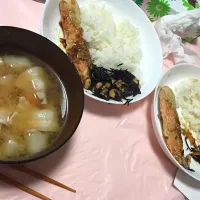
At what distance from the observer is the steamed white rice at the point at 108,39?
191 centimetres

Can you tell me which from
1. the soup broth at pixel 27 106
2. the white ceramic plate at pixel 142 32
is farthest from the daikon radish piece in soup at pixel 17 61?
the white ceramic plate at pixel 142 32

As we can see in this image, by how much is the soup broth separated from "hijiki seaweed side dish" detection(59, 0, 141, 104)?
285 mm

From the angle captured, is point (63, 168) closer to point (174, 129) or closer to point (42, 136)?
point (42, 136)

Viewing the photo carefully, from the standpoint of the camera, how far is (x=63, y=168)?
1.56 m

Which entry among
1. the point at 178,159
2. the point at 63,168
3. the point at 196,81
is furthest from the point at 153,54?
the point at 63,168

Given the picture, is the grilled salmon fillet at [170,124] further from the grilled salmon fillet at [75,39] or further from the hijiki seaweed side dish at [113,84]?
the grilled salmon fillet at [75,39]

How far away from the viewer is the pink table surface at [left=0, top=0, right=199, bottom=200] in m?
1.53

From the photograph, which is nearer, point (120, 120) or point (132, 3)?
point (120, 120)

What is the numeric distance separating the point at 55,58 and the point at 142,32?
0.81 m

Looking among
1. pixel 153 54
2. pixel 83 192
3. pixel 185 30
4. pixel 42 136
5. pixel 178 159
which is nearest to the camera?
pixel 42 136

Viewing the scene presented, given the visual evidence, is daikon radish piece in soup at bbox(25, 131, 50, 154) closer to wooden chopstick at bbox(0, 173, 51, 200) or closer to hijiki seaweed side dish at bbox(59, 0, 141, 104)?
wooden chopstick at bbox(0, 173, 51, 200)

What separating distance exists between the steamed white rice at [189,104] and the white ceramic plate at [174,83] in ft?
0.14

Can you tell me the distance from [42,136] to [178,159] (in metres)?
0.75

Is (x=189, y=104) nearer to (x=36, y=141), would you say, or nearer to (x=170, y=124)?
(x=170, y=124)
